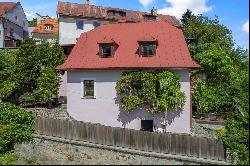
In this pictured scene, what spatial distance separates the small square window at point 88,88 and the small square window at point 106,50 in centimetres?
220

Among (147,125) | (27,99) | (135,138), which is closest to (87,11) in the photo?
(27,99)

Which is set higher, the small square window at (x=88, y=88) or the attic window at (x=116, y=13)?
the attic window at (x=116, y=13)

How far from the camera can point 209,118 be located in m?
35.2

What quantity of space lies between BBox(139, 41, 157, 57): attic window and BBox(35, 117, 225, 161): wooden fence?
7.19 meters

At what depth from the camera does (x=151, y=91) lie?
28625mm

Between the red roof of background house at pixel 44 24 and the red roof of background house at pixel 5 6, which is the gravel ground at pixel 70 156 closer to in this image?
the red roof of background house at pixel 5 6

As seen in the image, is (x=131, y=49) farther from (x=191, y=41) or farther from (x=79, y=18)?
(x=79, y=18)

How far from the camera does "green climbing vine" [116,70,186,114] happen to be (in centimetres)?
2853

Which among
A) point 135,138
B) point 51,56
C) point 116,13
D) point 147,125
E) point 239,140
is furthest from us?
point 116,13

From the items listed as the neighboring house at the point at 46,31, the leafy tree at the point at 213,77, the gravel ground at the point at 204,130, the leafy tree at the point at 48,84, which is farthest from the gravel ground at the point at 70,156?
the neighboring house at the point at 46,31

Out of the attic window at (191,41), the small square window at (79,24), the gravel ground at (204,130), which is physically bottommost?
the gravel ground at (204,130)

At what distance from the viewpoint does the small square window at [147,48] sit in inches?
1187

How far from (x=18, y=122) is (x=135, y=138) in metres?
8.21

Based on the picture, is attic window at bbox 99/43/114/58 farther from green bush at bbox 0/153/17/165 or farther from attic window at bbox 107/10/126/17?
attic window at bbox 107/10/126/17
